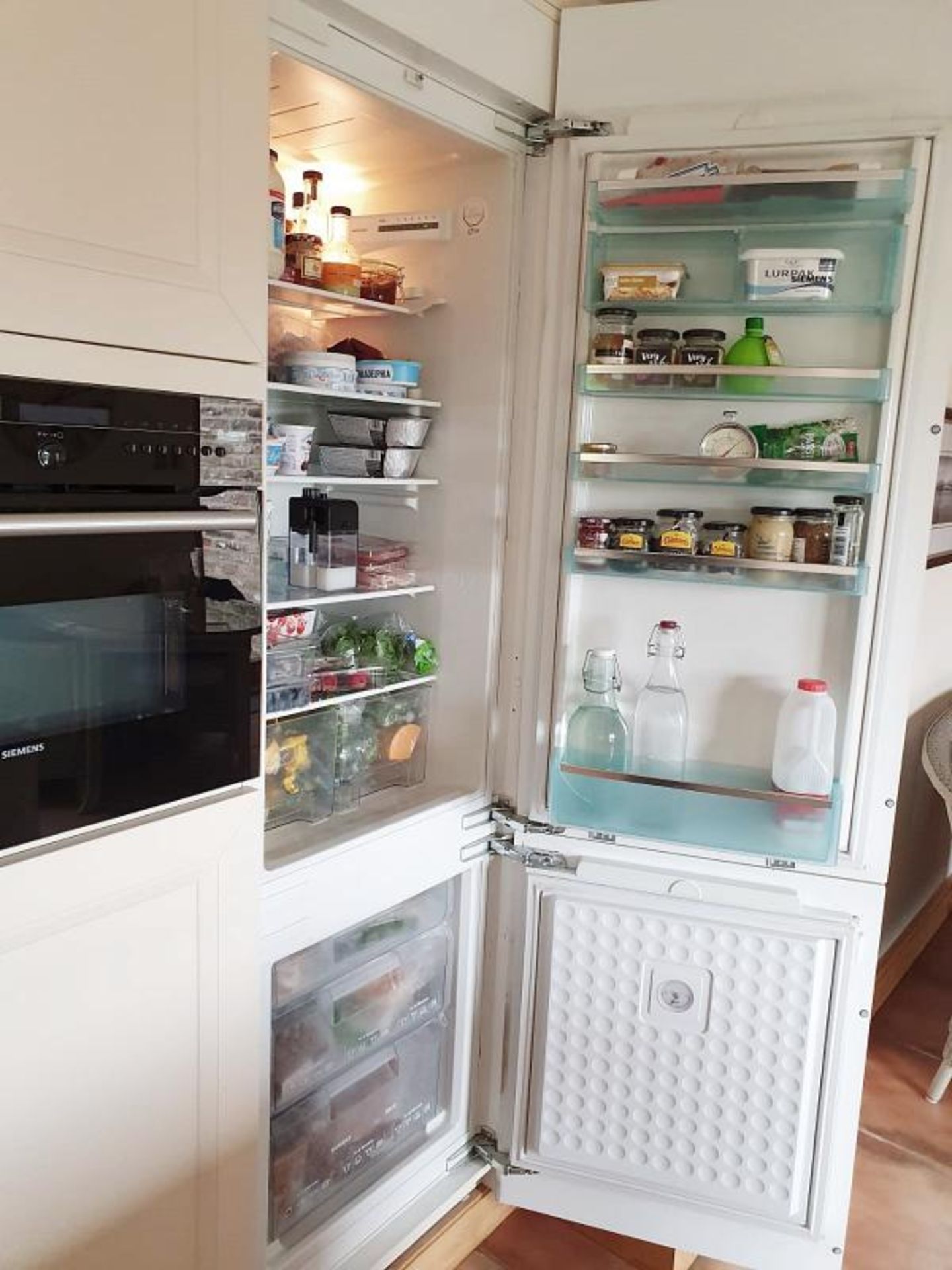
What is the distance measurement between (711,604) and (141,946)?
1054 millimetres

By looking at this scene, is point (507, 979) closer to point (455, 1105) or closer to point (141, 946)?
point (455, 1105)

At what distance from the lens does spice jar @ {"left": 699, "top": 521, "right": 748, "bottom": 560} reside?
Answer: 162 cm

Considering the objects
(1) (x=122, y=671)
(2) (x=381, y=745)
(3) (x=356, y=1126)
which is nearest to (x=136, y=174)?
(1) (x=122, y=671)

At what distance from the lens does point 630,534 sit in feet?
5.46

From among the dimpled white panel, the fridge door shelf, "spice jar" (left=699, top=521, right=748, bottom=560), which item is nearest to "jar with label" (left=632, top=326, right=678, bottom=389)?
"spice jar" (left=699, top=521, right=748, bottom=560)

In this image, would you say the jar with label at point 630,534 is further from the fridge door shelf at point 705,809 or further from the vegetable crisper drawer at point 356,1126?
the vegetable crisper drawer at point 356,1126

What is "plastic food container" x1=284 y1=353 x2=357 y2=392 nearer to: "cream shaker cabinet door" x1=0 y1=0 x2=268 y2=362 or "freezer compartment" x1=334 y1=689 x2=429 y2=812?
"cream shaker cabinet door" x1=0 y1=0 x2=268 y2=362

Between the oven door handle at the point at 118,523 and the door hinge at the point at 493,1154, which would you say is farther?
the door hinge at the point at 493,1154

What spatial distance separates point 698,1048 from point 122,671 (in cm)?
121

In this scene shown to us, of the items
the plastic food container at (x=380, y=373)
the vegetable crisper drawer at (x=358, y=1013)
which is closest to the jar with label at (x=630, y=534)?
the plastic food container at (x=380, y=373)

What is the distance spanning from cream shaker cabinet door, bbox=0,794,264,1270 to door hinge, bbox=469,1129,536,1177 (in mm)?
682

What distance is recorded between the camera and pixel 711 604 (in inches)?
68.1

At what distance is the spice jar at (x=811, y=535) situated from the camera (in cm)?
161

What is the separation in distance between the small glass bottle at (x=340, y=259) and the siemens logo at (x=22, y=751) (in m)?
0.95
